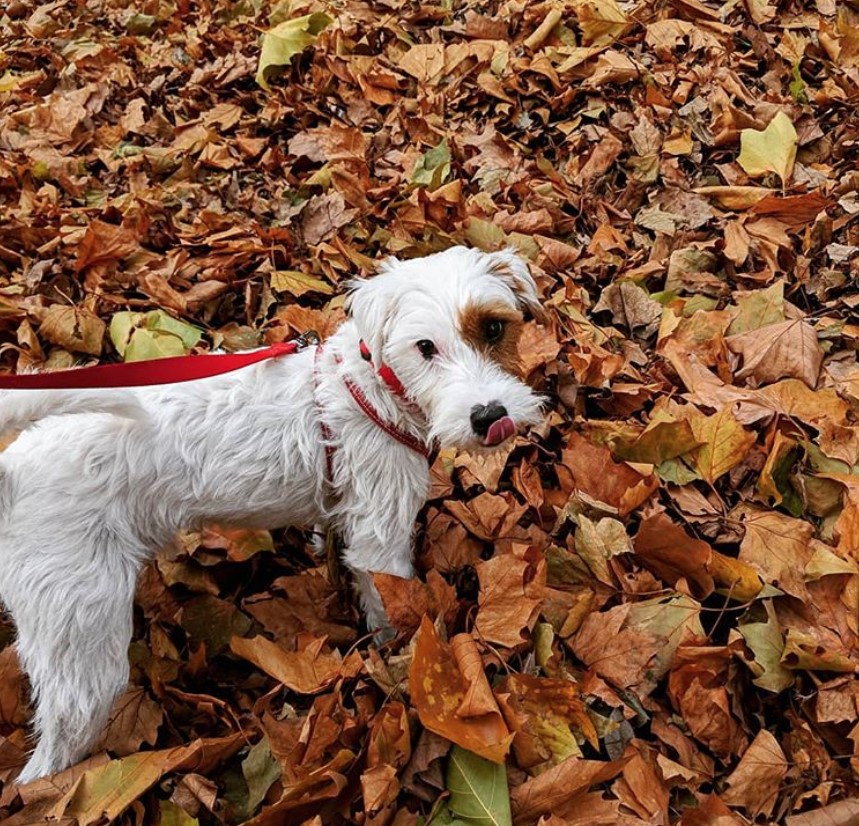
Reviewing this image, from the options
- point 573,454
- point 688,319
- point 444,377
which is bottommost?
point 573,454

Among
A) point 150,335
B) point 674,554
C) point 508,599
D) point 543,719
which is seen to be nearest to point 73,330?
point 150,335

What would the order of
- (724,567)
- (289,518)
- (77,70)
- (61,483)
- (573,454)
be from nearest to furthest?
1. (61,483)
2. (724,567)
3. (289,518)
4. (573,454)
5. (77,70)

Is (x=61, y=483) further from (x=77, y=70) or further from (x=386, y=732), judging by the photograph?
(x=77, y=70)

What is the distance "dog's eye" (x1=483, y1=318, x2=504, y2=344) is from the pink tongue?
0.37 metres

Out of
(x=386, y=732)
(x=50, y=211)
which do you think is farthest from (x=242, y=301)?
(x=386, y=732)

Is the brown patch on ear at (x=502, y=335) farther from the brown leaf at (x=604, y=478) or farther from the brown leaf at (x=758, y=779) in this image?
the brown leaf at (x=758, y=779)

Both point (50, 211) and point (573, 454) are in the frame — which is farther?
point (50, 211)

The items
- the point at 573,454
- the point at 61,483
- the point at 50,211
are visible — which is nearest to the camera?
the point at 61,483

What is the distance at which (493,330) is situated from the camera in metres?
2.83

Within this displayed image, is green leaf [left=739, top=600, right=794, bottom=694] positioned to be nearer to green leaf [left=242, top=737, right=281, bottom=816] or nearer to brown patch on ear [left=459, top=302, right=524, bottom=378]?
brown patch on ear [left=459, top=302, right=524, bottom=378]

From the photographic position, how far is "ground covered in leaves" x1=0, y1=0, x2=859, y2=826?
102 inches

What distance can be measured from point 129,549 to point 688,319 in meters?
2.97

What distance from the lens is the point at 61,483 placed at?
2.71 metres

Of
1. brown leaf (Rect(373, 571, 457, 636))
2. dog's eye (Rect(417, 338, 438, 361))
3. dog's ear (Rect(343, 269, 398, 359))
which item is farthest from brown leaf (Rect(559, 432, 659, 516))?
dog's ear (Rect(343, 269, 398, 359))
